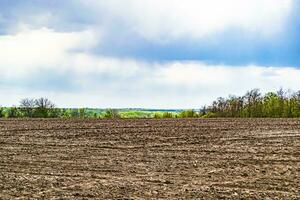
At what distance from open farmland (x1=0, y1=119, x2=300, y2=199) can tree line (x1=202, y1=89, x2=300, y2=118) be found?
28.2 m

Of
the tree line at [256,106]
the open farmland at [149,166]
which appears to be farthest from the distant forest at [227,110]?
the open farmland at [149,166]

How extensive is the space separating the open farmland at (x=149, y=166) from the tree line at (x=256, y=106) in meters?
28.2

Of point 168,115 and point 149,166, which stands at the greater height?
point 168,115

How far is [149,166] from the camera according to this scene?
43.2 ft

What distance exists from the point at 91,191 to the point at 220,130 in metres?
15.0

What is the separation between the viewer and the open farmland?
1009cm

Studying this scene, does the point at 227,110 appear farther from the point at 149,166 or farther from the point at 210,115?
the point at 149,166

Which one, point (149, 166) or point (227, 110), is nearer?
point (149, 166)

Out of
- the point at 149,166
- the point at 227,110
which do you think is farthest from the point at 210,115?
the point at 149,166

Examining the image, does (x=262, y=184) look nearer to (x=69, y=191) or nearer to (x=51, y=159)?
(x=69, y=191)

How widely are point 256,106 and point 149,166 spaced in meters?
39.0

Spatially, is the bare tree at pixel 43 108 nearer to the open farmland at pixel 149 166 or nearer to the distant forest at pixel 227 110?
the distant forest at pixel 227 110

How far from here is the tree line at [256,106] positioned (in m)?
49.7

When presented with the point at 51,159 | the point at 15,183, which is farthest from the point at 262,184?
the point at 51,159
